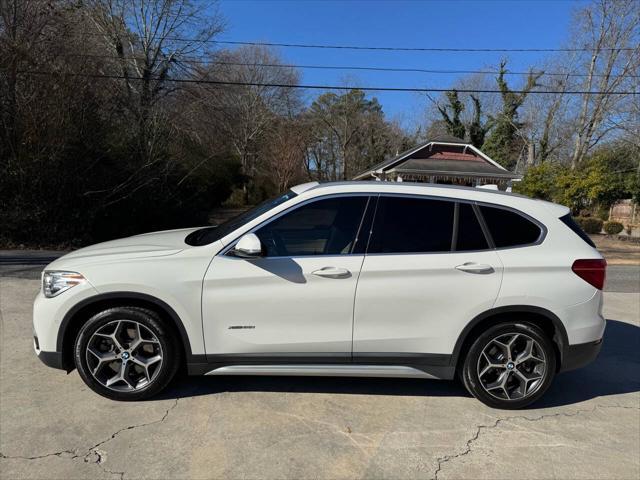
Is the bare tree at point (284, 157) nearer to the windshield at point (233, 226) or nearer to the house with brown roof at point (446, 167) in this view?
the house with brown roof at point (446, 167)

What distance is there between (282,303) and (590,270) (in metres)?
2.45

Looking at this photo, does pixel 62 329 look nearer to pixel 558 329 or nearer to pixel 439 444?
pixel 439 444

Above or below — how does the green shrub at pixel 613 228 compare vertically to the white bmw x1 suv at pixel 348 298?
below

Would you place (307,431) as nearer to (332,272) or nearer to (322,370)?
(322,370)

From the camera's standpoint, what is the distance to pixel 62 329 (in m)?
3.33

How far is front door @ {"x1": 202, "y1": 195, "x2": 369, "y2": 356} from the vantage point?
3334 mm

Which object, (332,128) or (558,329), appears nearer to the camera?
(558,329)

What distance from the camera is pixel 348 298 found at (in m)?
3.36

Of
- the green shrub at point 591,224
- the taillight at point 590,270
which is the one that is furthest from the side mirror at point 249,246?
the green shrub at point 591,224

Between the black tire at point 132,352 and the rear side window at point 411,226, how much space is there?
1694 mm

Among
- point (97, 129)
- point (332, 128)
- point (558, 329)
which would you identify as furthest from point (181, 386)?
point (332, 128)

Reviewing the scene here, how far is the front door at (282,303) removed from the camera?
3334 millimetres

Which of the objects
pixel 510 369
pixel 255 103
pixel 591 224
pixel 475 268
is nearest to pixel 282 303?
pixel 475 268

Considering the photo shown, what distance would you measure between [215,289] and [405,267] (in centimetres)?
145
